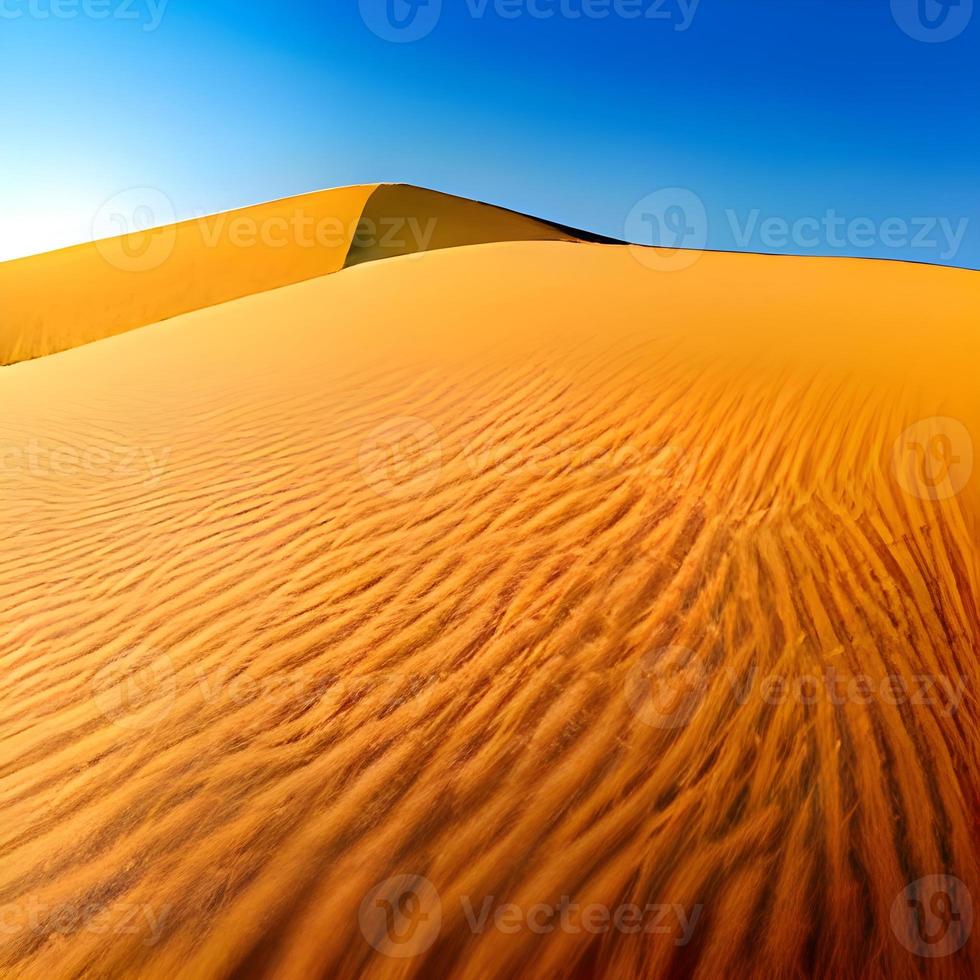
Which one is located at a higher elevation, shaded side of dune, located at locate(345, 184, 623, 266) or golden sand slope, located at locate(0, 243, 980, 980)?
shaded side of dune, located at locate(345, 184, 623, 266)

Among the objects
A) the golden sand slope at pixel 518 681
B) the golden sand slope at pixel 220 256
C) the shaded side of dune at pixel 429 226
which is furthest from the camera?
the shaded side of dune at pixel 429 226

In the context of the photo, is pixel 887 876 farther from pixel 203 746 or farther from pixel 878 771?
pixel 203 746

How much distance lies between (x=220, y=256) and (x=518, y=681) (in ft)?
103

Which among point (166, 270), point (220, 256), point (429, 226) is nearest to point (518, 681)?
point (429, 226)

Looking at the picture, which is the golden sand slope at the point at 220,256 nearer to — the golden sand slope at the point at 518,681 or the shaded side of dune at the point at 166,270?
the shaded side of dune at the point at 166,270

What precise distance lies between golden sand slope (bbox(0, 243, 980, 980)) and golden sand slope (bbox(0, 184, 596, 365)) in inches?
874

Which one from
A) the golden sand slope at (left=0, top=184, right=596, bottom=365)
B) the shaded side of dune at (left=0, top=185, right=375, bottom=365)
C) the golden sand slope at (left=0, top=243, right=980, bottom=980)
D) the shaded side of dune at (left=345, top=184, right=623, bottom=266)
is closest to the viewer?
the golden sand slope at (left=0, top=243, right=980, bottom=980)

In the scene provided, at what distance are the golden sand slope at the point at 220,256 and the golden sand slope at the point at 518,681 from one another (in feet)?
72.8

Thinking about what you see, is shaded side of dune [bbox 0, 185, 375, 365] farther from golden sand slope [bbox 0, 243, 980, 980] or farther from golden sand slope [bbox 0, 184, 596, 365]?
golden sand slope [bbox 0, 243, 980, 980]

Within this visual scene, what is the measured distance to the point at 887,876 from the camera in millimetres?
2148

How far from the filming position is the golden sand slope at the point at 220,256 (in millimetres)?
26234

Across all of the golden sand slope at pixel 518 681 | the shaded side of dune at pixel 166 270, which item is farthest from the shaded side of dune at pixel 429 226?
the golden sand slope at pixel 518 681

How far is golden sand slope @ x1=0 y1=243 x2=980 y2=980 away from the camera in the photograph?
2.16 meters

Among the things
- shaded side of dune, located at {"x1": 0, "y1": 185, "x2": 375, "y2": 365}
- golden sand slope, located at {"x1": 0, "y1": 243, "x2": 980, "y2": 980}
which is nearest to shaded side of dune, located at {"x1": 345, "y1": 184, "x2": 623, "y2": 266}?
shaded side of dune, located at {"x1": 0, "y1": 185, "x2": 375, "y2": 365}
